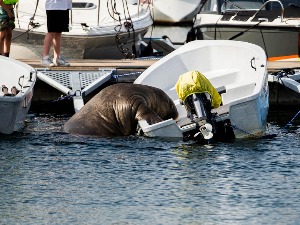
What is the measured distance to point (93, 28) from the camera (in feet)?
77.3

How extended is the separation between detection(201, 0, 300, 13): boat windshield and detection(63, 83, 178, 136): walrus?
8.55 meters

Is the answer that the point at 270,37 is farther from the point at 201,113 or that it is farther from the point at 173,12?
the point at 173,12

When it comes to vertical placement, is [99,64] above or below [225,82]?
below

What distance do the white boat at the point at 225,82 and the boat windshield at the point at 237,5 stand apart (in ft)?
20.0

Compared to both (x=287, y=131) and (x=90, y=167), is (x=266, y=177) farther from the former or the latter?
(x=287, y=131)

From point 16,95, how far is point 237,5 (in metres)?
9.98

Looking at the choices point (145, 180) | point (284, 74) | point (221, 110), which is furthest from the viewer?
point (284, 74)

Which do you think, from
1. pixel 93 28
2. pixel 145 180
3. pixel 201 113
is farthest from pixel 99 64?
pixel 145 180

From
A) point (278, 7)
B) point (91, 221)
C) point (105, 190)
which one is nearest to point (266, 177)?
point (105, 190)

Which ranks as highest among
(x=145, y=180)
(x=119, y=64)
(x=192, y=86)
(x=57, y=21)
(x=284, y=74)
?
(x=192, y=86)

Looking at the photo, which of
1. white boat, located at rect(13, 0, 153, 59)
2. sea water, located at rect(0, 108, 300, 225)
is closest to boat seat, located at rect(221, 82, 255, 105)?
sea water, located at rect(0, 108, 300, 225)

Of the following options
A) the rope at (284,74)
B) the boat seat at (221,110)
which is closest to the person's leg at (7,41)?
the rope at (284,74)

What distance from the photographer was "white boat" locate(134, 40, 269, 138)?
16.0 m

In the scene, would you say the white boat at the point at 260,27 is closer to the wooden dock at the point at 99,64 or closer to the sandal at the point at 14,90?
the wooden dock at the point at 99,64
